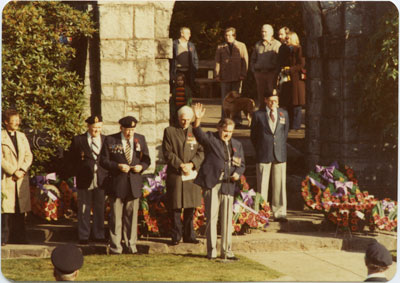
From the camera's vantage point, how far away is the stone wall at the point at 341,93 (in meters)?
13.3

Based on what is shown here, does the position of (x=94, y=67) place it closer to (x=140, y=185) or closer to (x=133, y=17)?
(x=133, y=17)

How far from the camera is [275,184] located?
12.0 m

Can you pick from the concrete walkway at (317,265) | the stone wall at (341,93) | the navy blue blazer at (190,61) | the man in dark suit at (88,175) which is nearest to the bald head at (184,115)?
the man in dark suit at (88,175)

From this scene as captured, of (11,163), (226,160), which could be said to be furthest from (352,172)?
(11,163)

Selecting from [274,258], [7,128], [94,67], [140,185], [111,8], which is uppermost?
[111,8]

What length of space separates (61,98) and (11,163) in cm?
147

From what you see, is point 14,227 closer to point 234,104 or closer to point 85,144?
point 85,144

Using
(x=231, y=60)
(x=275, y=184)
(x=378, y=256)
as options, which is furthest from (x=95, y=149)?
(x=378, y=256)

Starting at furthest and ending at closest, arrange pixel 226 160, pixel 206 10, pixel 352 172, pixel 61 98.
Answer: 1. pixel 206 10
2. pixel 352 172
3. pixel 61 98
4. pixel 226 160

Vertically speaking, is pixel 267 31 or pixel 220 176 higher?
pixel 267 31

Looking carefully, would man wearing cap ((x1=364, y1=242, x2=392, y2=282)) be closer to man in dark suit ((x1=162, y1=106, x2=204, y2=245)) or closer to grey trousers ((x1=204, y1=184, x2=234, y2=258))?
Result: grey trousers ((x1=204, y1=184, x2=234, y2=258))

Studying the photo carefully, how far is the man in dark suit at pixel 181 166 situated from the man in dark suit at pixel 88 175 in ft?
2.63

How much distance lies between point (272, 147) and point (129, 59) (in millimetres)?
2299

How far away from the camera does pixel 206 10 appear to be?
60.3 ft
